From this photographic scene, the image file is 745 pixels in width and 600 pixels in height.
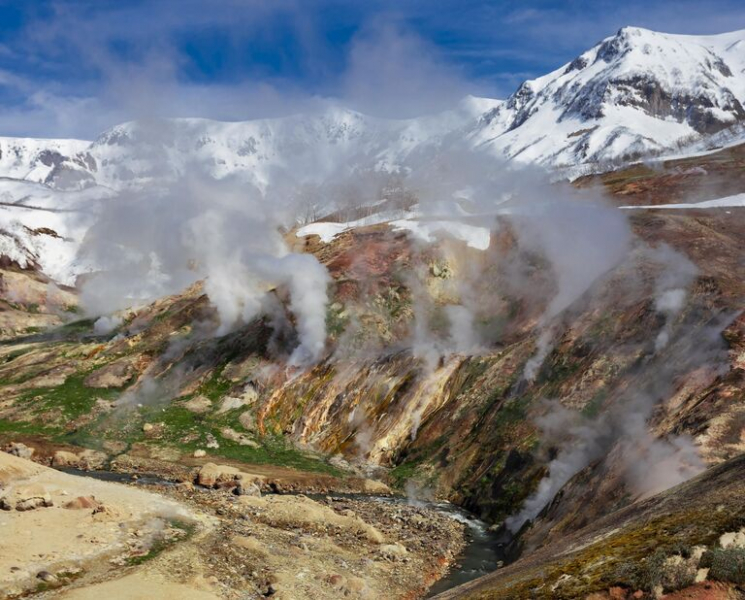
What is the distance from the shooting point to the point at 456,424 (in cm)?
5234

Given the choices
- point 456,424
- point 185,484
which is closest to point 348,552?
point 185,484

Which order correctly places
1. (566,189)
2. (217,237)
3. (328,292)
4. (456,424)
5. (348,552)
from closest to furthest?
1. (348,552)
2. (456,424)
3. (328,292)
4. (217,237)
5. (566,189)

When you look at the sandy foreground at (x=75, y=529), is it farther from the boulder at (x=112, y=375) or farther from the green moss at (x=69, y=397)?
the boulder at (x=112, y=375)

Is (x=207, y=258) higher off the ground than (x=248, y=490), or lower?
higher

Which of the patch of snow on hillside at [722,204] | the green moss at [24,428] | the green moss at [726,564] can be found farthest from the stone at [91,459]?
the patch of snow on hillside at [722,204]

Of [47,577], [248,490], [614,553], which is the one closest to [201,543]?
[47,577]

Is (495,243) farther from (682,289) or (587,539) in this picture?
(587,539)

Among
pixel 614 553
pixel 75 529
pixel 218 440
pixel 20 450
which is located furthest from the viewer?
pixel 218 440

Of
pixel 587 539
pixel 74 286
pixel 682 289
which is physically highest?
pixel 682 289

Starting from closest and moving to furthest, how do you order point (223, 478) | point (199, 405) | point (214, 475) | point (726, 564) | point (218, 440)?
point (726, 564) → point (223, 478) → point (214, 475) → point (218, 440) → point (199, 405)

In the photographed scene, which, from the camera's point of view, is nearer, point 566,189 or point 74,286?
point 566,189

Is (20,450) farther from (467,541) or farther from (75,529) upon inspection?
(467,541)

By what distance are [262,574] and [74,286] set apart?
4816 inches

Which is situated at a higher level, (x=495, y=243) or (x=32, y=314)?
(x=495, y=243)
